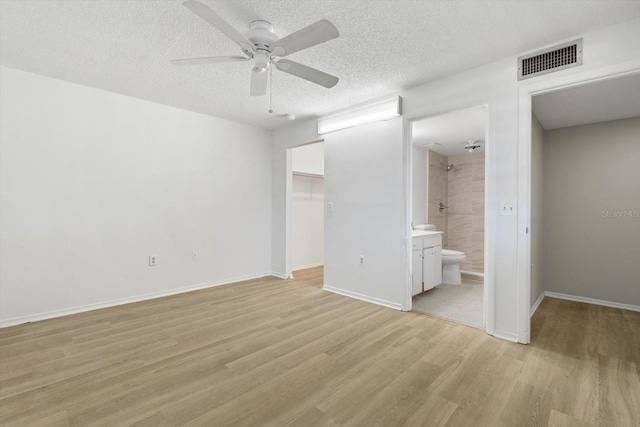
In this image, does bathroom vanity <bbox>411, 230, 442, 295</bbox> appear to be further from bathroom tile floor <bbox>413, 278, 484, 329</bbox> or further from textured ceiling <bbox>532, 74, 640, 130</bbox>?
textured ceiling <bbox>532, 74, 640, 130</bbox>

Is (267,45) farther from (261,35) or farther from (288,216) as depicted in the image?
(288,216)

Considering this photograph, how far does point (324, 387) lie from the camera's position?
6.12ft

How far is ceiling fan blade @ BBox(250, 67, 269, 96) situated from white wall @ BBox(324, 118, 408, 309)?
1.66 m

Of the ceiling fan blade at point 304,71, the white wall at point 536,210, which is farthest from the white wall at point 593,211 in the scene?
the ceiling fan blade at point 304,71

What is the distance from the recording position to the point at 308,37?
5.93 ft

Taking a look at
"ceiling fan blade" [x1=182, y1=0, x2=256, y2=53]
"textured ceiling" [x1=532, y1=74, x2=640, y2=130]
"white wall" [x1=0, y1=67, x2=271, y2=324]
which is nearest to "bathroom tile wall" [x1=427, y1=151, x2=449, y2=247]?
"textured ceiling" [x1=532, y1=74, x2=640, y2=130]

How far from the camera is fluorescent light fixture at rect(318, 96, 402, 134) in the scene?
3316mm

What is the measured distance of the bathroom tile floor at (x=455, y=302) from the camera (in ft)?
10.2

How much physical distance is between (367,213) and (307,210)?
2.36 meters

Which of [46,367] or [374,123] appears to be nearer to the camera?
[46,367]

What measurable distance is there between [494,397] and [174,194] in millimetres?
4038

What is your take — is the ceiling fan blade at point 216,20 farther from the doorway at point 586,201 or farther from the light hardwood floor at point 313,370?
the doorway at point 586,201

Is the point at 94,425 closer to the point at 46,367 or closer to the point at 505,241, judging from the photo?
the point at 46,367

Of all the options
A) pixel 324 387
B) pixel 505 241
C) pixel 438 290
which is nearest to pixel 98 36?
pixel 324 387
